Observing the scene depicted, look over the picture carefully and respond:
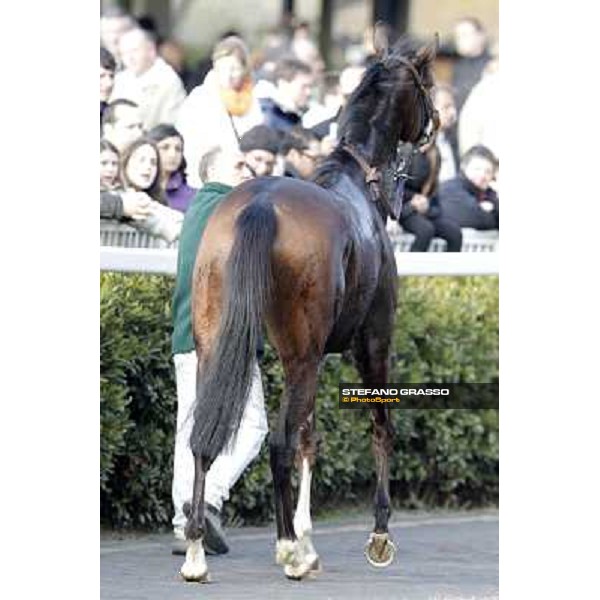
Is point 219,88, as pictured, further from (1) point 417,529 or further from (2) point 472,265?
(1) point 417,529

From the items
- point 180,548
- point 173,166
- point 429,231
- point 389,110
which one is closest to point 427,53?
point 389,110

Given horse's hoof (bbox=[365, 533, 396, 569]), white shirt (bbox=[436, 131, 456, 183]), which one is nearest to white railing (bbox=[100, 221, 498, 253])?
white shirt (bbox=[436, 131, 456, 183])

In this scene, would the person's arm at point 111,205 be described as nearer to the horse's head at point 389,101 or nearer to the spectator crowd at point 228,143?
the spectator crowd at point 228,143

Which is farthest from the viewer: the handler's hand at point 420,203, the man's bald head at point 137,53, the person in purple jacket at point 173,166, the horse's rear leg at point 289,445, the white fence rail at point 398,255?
the handler's hand at point 420,203

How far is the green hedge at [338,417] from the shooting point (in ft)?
29.3

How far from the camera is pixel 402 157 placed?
9008mm

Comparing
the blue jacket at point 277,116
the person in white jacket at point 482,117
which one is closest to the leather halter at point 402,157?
the blue jacket at point 277,116

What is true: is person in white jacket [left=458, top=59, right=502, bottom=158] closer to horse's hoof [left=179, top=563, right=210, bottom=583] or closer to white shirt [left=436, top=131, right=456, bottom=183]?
white shirt [left=436, top=131, right=456, bottom=183]

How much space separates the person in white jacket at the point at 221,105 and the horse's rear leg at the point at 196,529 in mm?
3213

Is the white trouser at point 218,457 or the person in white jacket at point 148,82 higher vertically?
the person in white jacket at point 148,82
